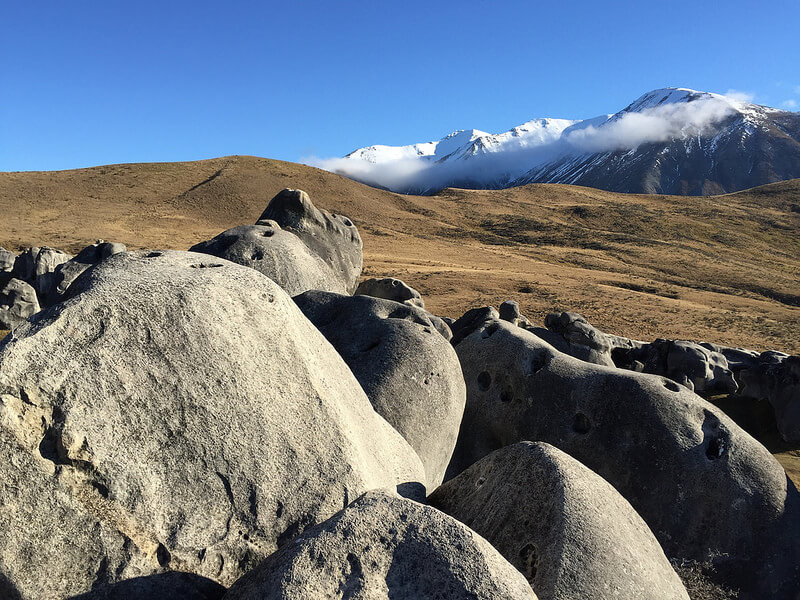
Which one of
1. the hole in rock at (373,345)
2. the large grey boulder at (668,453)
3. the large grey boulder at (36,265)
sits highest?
the large grey boulder at (36,265)

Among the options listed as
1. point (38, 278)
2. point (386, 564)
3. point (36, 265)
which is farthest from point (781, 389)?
point (36, 265)

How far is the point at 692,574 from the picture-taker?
6262mm

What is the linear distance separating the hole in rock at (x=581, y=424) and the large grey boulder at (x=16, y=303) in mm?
13306

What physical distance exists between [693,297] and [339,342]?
32.4m

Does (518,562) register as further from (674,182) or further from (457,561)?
(674,182)

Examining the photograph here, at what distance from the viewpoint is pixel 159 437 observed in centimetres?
388

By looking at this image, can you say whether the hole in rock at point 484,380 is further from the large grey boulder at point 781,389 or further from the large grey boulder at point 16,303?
the large grey boulder at point 16,303

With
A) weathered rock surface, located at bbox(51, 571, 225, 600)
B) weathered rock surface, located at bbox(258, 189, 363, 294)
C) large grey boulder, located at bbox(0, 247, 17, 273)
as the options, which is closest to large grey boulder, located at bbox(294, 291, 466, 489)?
weathered rock surface, located at bbox(51, 571, 225, 600)

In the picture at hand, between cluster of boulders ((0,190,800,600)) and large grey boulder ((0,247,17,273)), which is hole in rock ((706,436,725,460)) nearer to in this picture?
cluster of boulders ((0,190,800,600))

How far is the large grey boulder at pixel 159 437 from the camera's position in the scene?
3.61 metres

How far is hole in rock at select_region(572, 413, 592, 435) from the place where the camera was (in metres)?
7.56

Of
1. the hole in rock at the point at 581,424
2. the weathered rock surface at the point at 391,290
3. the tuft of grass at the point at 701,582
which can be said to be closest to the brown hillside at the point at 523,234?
the weathered rock surface at the point at 391,290

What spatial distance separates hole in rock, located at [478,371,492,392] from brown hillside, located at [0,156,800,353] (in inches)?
638

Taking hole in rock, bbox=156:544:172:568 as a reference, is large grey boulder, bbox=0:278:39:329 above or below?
above
